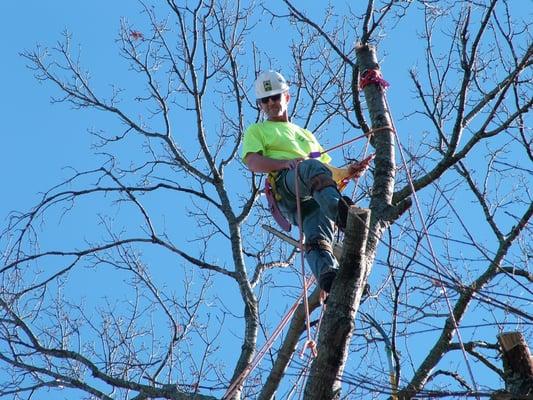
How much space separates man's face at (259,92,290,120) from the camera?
20.4 feet

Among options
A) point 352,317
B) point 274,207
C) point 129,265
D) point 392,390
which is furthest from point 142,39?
point 392,390

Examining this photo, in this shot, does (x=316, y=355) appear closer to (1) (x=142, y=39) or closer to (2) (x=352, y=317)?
(2) (x=352, y=317)

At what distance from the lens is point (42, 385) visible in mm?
6699

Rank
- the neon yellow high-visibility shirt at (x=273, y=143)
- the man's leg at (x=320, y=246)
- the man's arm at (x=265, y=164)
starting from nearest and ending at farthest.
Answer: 1. the man's leg at (x=320, y=246)
2. the man's arm at (x=265, y=164)
3. the neon yellow high-visibility shirt at (x=273, y=143)

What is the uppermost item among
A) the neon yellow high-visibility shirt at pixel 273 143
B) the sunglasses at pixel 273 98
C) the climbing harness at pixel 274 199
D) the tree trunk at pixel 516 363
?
the sunglasses at pixel 273 98

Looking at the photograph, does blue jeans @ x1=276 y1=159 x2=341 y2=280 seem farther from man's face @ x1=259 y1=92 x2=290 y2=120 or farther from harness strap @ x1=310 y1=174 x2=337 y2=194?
man's face @ x1=259 y1=92 x2=290 y2=120

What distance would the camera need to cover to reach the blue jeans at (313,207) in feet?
16.7

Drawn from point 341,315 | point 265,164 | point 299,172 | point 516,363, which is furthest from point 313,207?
point 516,363

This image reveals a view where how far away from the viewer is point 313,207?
561cm

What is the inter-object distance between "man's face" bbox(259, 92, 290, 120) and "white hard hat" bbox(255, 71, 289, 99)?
0.03 m

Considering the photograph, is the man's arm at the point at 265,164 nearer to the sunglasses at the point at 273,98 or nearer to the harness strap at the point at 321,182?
the harness strap at the point at 321,182

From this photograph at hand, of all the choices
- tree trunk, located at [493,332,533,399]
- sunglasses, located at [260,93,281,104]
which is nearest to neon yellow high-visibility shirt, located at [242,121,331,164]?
sunglasses, located at [260,93,281,104]

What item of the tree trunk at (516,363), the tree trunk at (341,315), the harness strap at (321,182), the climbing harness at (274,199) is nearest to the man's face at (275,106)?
the climbing harness at (274,199)

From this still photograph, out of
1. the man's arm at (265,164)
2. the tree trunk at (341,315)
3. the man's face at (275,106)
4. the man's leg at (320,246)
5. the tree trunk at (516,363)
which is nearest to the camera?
the tree trunk at (516,363)
